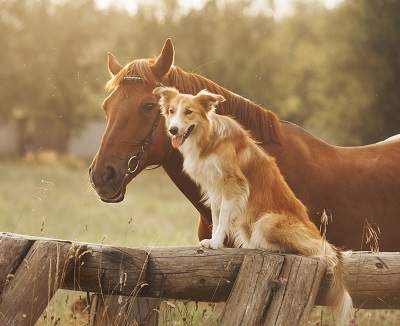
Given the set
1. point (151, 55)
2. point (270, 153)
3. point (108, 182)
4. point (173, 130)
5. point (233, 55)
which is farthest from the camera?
point (233, 55)

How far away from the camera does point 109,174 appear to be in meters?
5.84

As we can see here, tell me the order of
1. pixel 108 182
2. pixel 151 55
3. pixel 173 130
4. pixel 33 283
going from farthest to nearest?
1. pixel 151 55
2. pixel 108 182
3. pixel 173 130
4. pixel 33 283

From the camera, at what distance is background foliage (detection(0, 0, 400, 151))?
23844 millimetres

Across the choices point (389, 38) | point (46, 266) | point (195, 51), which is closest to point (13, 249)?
point (46, 266)

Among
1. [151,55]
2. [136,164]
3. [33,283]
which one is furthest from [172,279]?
[151,55]

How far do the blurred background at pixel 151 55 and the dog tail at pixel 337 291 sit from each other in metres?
2.90

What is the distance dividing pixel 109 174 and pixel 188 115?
37.7 inches

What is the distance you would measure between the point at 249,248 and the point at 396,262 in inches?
36.2

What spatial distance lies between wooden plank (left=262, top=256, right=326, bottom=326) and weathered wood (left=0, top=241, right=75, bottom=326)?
48.1 inches

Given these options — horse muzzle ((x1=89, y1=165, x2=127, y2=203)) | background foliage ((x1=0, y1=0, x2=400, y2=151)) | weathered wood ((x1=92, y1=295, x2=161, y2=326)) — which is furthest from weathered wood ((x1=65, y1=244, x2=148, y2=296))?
background foliage ((x1=0, y1=0, x2=400, y2=151))

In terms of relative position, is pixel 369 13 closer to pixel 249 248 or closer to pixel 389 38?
pixel 389 38

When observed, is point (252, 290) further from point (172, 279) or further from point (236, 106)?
point (236, 106)

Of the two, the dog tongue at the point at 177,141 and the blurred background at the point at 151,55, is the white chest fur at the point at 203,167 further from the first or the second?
the blurred background at the point at 151,55

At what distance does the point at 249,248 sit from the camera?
513 cm
